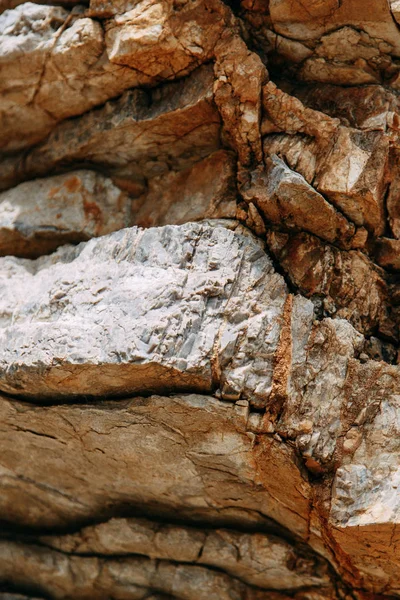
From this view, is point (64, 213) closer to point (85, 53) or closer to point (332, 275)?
point (85, 53)

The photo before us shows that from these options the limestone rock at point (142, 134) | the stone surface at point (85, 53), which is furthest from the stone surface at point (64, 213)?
the stone surface at point (85, 53)

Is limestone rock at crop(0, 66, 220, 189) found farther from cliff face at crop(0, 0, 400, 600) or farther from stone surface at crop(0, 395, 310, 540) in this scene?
stone surface at crop(0, 395, 310, 540)

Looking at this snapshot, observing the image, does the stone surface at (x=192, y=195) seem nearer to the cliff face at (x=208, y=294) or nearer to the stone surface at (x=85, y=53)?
the cliff face at (x=208, y=294)

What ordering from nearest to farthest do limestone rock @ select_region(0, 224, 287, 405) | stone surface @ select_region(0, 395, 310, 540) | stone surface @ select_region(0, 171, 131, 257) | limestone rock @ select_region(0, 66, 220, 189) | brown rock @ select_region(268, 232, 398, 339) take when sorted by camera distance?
1. limestone rock @ select_region(0, 224, 287, 405)
2. stone surface @ select_region(0, 395, 310, 540)
3. brown rock @ select_region(268, 232, 398, 339)
4. limestone rock @ select_region(0, 66, 220, 189)
5. stone surface @ select_region(0, 171, 131, 257)

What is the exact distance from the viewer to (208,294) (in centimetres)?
340

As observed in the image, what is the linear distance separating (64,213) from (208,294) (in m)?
1.36

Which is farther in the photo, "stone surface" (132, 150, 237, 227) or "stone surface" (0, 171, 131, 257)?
"stone surface" (0, 171, 131, 257)

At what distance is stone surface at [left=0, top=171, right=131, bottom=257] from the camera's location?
4211mm

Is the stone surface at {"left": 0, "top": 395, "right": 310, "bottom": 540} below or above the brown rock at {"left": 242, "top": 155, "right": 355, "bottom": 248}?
below

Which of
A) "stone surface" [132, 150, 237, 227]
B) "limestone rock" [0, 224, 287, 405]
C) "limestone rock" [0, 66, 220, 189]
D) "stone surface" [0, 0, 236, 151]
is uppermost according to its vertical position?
"stone surface" [0, 0, 236, 151]

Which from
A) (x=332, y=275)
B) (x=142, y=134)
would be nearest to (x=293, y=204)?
(x=332, y=275)

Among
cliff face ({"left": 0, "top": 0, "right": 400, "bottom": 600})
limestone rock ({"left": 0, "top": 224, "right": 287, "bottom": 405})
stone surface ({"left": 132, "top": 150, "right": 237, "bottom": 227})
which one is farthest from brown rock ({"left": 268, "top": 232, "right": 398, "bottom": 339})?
stone surface ({"left": 132, "top": 150, "right": 237, "bottom": 227})

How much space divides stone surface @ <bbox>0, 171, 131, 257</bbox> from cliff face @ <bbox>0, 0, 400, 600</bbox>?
14 millimetres

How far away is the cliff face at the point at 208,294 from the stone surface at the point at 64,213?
1cm
